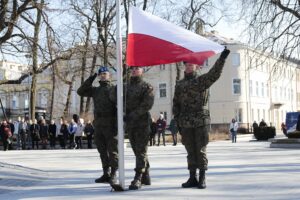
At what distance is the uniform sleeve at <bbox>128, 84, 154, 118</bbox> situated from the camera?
28.6 ft

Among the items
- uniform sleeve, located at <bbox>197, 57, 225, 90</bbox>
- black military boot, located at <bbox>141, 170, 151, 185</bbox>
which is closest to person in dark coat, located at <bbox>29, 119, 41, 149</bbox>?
black military boot, located at <bbox>141, 170, 151, 185</bbox>

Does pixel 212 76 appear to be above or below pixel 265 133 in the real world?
above

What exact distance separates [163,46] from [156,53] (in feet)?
0.54

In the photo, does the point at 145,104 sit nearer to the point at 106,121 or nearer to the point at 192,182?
the point at 106,121

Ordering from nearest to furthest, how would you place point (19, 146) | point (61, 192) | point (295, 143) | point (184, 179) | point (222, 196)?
point (222, 196) → point (61, 192) → point (184, 179) → point (295, 143) → point (19, 146)

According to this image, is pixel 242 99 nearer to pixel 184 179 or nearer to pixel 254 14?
pixel 254 14

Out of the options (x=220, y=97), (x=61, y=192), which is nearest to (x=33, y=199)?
(x=61, y=192)

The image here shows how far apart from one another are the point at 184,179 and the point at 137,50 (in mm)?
2756

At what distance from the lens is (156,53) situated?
8.80 m

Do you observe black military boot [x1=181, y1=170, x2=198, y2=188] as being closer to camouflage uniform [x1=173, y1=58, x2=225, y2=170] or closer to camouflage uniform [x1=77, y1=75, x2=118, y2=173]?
camouflage uniform [x1=173, y1=58, x2=225, y2=170]

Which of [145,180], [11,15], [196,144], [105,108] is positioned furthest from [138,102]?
[11,15]

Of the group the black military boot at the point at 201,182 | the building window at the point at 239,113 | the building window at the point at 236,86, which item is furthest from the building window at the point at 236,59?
the black military boot at the point at 201,182

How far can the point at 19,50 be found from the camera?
26.2 meters

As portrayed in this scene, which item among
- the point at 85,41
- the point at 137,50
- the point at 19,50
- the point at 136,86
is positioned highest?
the point at 85,41
